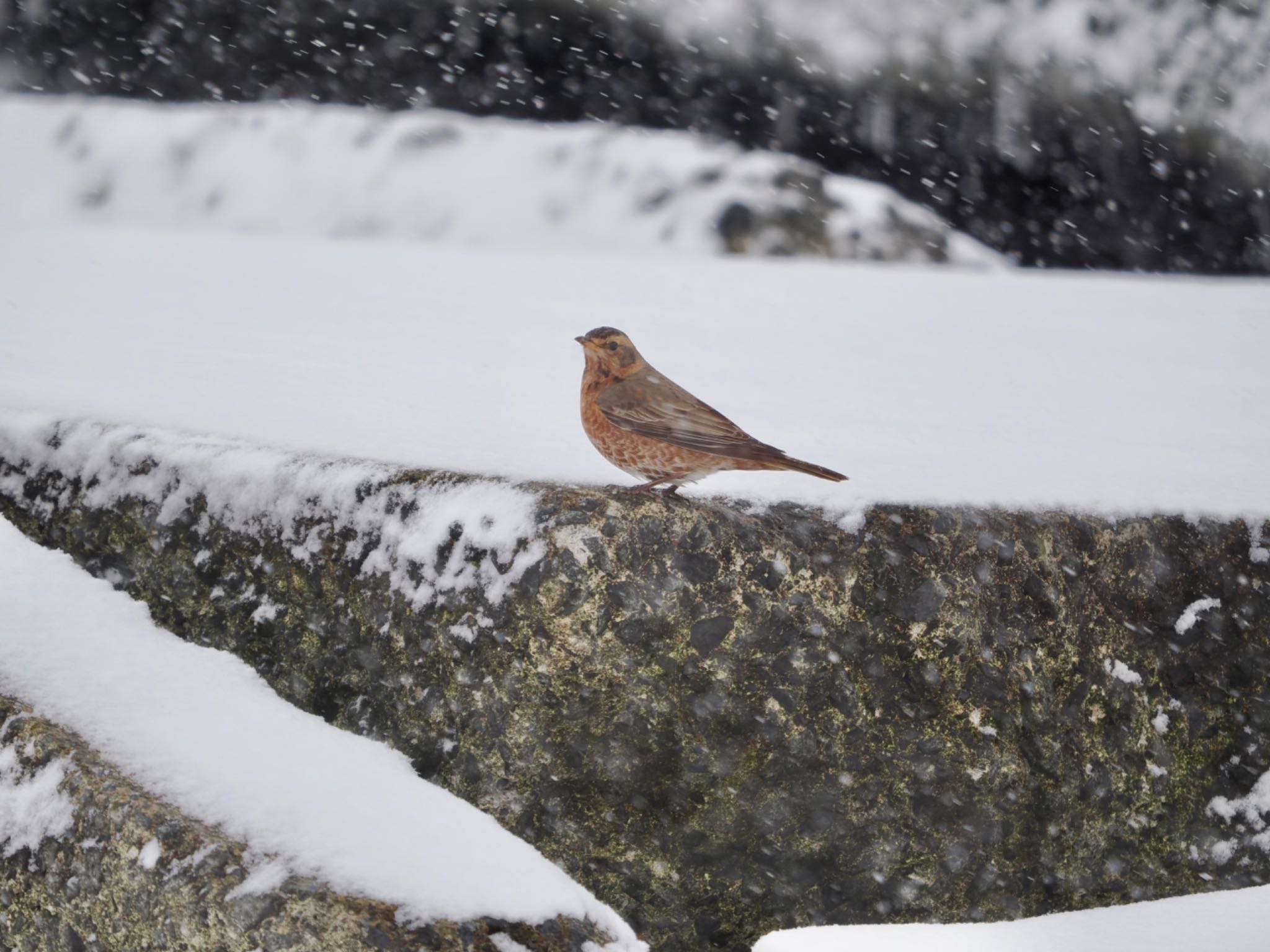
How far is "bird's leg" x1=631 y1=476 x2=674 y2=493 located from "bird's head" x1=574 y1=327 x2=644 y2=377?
21cm

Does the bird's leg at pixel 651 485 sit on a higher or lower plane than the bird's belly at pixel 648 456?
lower

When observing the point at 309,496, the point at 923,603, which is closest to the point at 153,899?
the point at 309,496

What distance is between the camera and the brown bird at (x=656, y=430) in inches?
74.5

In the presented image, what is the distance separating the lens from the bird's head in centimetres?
206

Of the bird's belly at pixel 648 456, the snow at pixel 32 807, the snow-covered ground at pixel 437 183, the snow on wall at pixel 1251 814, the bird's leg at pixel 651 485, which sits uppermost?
the bird's belly at pixel 648 456

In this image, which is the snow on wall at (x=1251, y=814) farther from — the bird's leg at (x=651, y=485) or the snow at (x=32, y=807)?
the snow at (x=32, y=807)

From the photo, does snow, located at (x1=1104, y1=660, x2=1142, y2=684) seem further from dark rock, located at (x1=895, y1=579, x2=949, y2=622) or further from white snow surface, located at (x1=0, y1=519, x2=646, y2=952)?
white snow surface, located at (x1=0, y1=519, x2=646, y2=952)

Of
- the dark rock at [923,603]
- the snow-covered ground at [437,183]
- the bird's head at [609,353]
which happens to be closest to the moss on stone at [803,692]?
the dark rock at [923,603]

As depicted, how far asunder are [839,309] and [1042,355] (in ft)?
2.69

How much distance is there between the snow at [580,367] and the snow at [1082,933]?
2.66ft

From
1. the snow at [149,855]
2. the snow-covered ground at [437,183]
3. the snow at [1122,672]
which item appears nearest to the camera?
the snow at [149,855]

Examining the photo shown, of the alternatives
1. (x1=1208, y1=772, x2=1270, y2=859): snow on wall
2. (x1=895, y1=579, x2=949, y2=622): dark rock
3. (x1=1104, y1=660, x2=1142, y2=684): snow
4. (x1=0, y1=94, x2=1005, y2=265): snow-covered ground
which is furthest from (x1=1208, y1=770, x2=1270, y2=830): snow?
(x1=0, y1=94, x2=1005, y2=265): snow-covered ground

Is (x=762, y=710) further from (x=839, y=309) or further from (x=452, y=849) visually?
(x=839, y=309)

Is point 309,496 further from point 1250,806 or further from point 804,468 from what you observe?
point 1250,806
